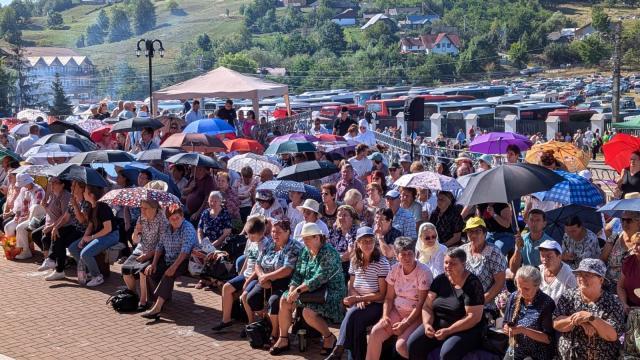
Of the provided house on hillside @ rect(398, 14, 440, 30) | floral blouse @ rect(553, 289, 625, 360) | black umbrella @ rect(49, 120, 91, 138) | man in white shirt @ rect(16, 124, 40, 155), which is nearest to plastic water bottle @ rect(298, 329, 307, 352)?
floral blouse @ rect(553, 289, 625, 360)

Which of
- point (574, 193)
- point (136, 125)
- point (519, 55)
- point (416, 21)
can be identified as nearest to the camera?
point (574, 193)

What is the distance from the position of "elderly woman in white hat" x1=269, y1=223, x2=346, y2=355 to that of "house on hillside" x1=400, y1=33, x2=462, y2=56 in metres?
144

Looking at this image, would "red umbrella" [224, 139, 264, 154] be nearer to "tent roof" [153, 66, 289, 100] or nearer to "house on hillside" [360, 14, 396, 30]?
"tent roof" [153, 66, 289, 100]

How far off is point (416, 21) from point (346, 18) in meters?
16.7

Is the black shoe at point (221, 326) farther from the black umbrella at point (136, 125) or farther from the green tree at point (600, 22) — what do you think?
the green tree at point (600, 22)

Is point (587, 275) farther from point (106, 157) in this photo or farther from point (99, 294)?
point (106, 157)

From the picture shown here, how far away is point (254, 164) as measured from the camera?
12898 millimetres

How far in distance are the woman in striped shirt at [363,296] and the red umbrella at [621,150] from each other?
513 centimetres

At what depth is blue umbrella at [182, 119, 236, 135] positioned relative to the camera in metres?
15.9

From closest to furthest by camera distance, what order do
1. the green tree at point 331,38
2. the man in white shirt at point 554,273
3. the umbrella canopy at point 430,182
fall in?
the man in white shirt at point 554,273 < the umbrella canopy at point 430,182 < the green tree at point 331,38

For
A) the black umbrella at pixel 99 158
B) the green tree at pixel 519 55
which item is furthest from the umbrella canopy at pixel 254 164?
the green tree at pixel 519 55

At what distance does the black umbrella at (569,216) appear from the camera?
8938 millimetres

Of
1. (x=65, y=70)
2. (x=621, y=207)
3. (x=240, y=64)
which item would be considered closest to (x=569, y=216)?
(x=621, y=207)

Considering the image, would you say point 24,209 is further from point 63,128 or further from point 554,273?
point 554,273
